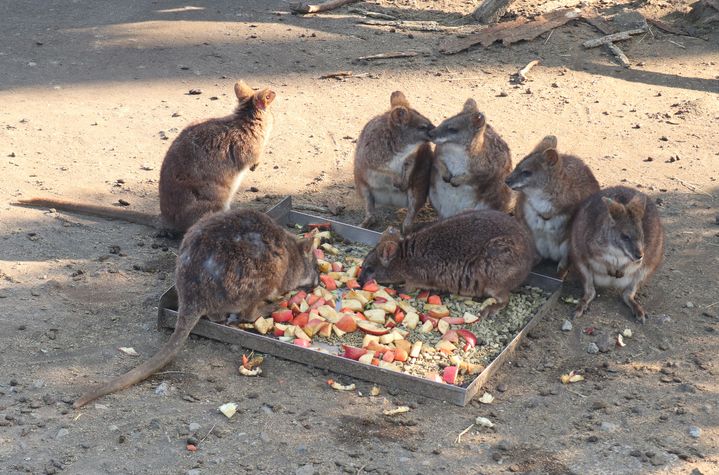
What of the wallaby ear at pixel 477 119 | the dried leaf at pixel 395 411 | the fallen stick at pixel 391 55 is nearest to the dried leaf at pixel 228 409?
the dried leaf at pixel 395 411

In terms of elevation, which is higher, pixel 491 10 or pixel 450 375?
pixel 491 10

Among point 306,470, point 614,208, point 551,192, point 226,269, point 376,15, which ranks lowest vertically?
point 306,470

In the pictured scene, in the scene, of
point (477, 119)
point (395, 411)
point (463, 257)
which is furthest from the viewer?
point (477, 119)

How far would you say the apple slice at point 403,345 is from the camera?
6902 mm

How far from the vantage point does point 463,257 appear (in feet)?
24.2

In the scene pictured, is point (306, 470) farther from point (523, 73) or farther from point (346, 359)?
point (523, 73)

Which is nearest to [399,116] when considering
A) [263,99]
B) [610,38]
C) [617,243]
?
[263,99]

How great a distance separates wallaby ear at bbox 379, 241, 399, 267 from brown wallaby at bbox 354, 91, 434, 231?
116 cm

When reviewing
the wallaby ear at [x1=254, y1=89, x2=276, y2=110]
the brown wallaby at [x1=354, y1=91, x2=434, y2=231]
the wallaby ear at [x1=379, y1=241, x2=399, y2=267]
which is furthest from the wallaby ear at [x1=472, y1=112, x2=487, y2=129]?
the wallaby ear at [x1=254, y1=89, x2=276, y2=110]

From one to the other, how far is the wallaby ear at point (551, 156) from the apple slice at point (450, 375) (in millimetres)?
2044

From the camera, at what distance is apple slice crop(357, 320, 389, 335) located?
7.04m

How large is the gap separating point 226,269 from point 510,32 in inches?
277

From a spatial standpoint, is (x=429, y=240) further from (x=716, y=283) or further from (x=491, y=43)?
(x=491, y=43)

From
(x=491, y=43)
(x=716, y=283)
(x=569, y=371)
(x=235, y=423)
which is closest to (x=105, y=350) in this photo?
(x=235, y=423)
